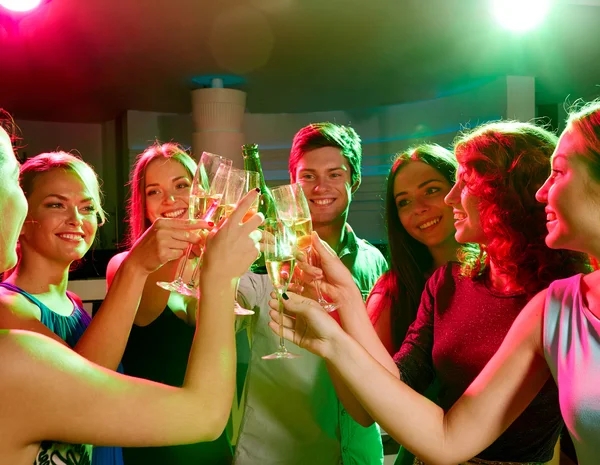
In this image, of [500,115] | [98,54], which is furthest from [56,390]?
[500,115]

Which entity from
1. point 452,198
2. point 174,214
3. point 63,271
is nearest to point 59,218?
point 63,271

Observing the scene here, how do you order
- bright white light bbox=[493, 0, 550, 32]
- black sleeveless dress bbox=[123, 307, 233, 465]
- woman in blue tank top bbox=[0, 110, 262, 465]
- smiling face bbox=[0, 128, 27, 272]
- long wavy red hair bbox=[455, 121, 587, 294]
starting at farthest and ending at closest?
bright white light bbox=[493, 0, 550, 32] → black sleeveless dress bbox=[123, 307, 233, 465] → long wavy red hair bbox=[455, 121, 587, 294] → smiling face bbox=[0, 128, 27, 272] → woman in blue tank top bbox=[0, 110, 262, 465]

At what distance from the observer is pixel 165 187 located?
2.34 meters

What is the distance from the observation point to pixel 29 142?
8.16 m

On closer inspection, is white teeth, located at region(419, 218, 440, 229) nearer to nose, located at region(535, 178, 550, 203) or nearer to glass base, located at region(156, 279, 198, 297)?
nose, located at region(535, 178, 550, 203)

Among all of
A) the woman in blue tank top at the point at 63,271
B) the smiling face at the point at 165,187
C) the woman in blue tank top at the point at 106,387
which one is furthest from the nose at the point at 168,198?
the woman in blue tank top at the point at 106,387

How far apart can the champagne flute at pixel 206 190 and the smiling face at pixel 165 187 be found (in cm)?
103

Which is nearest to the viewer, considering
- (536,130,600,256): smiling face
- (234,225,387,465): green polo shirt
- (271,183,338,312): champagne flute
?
(536,130,600,256): smiling face

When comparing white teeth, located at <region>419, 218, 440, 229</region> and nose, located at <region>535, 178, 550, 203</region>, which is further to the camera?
white teeth, located at <region>419, 218, 440, 229</region>

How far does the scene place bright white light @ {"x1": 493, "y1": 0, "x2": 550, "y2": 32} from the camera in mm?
3584

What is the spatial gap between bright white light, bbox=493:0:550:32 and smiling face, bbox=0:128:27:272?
11.3 feet

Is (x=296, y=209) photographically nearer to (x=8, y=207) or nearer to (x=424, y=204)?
(x=8, y=207)

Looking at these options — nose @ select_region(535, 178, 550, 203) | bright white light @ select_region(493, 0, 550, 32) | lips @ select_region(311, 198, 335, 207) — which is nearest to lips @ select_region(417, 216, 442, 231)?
lips @ select_region(311, 198, 335, 207)

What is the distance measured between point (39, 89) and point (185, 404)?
5.93 meters
